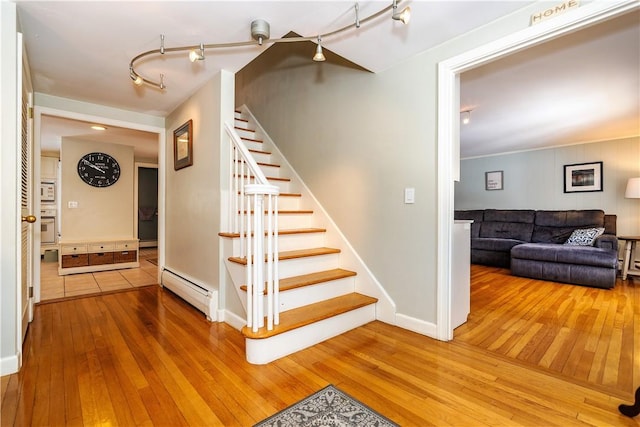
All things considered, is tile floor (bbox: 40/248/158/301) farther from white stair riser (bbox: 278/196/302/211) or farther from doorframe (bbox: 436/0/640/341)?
doorframe (bbox: 436/0/640/341)

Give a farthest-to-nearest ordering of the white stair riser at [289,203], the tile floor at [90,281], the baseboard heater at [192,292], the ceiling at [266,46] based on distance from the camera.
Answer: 1. the tile floor at [90,281]
2. the white stair riser at [289,203]
3. the baseboard heater at [192,292]
4. the ceiling at [266,46]

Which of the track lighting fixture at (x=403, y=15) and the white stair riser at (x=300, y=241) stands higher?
the track lighting fixture at (x=403, y=15)

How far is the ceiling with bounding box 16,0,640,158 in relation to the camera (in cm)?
174

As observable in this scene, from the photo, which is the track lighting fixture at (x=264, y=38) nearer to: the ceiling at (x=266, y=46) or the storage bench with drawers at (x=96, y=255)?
the ceiling at (x=266, y=46)

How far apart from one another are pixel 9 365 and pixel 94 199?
12.9ft

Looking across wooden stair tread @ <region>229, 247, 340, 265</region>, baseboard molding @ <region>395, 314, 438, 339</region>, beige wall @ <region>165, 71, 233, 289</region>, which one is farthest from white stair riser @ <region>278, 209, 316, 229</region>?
baseboard molding @ <region>395, 314, 438, 339</region>

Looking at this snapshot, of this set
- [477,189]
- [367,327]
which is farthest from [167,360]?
[477,189]

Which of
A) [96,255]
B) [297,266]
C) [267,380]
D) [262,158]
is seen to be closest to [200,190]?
[262,158]

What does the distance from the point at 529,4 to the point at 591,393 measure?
6.86 feet

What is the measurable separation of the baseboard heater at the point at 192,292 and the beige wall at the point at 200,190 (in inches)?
2.7

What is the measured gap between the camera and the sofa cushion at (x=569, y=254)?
3602 millimetres

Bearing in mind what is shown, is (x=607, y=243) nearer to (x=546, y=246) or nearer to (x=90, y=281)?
(x=546, y=246)

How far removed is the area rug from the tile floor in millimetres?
3123

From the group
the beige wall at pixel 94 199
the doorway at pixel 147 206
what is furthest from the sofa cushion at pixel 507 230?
the doorway at pixel 147 206
